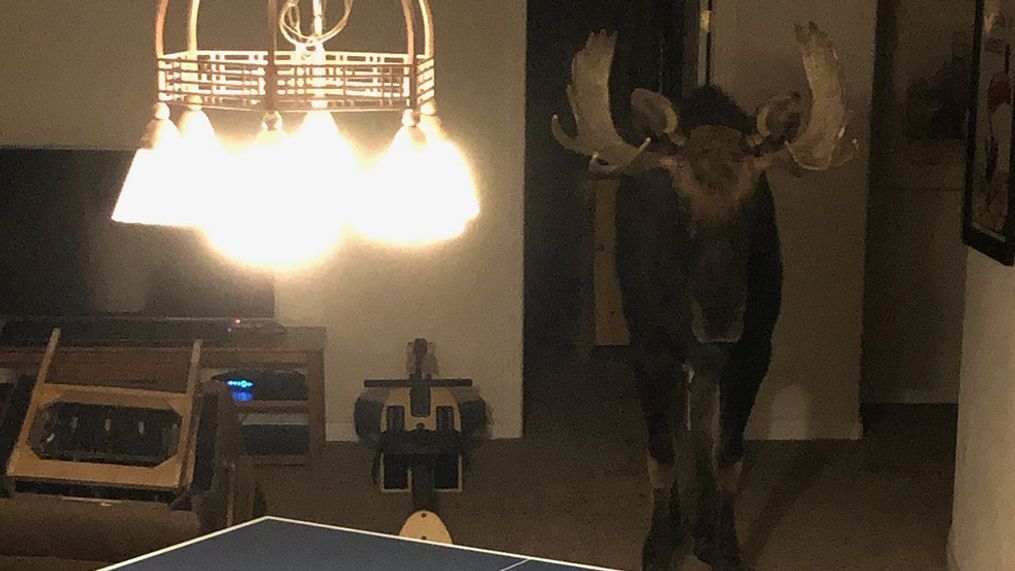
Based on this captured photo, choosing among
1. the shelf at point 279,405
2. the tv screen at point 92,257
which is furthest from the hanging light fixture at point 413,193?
the tv screen at point 92,257

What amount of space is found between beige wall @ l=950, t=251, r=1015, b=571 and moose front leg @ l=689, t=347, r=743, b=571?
2.41 ft

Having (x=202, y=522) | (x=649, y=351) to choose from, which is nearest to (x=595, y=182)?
(x=649, y=351)

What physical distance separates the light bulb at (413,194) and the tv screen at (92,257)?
12.0 feet

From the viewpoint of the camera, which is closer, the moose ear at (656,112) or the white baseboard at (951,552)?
the moose ear at (656,112)

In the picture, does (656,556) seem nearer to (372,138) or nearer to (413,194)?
(372,138)

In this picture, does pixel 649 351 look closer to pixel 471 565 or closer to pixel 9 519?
pixel 471 565

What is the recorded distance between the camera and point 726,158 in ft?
11.9

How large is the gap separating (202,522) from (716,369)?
1580 millimetres

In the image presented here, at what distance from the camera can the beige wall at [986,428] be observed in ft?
11.5

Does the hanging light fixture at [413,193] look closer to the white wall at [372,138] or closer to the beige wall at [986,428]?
the beige wall at [986,428]

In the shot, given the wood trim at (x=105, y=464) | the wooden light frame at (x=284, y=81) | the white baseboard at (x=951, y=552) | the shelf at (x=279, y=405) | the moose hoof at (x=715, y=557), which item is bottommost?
the white baseboard at (x=951, y=552)

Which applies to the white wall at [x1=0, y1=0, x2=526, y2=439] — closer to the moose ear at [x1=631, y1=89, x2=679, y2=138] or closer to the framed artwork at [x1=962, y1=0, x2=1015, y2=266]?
the moose ear at [x1=631, y1=89, x2=679, y2=138]

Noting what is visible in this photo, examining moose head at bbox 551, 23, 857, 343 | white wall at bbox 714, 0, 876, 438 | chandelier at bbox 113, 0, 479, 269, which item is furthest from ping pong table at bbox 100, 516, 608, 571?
white wall at bbox 714, 0, 876, 438

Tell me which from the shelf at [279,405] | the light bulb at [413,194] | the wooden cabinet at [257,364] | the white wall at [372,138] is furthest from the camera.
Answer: the white wall at [372,138]
